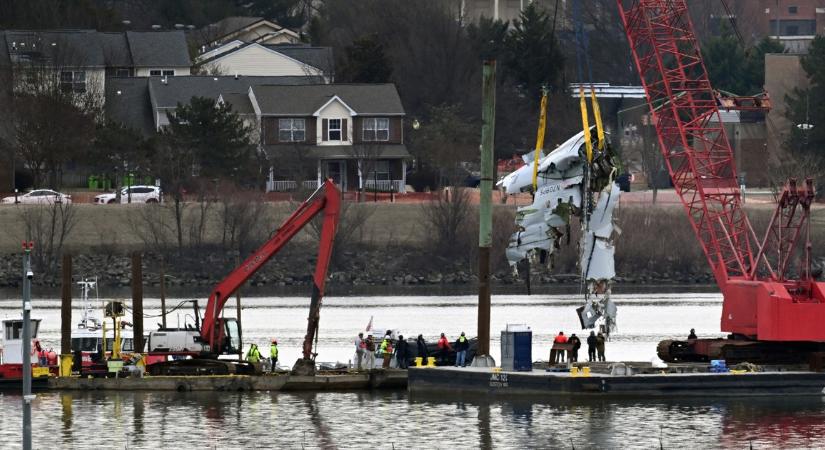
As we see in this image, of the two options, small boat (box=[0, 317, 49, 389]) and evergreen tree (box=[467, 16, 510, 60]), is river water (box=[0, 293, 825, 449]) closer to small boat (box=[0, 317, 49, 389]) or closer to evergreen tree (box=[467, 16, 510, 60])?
small boat (box=[0, 317, 49, 389])

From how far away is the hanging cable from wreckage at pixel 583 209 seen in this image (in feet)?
206

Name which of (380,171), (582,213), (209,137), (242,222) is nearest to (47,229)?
(242,222)

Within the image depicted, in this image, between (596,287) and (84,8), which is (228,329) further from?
(84,8)

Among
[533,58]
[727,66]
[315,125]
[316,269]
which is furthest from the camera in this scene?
[727,66]

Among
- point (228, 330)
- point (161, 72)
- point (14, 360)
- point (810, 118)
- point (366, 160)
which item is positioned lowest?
point (14, 360)

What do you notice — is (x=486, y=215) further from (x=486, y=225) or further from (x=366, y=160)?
(x=366, y=160)

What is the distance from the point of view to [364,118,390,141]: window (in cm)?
14188

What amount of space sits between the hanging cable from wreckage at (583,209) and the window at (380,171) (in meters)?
75.8

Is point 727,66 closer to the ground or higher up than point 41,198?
higher up

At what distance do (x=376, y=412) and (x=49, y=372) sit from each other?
11.7 meters

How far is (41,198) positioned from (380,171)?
25.5m

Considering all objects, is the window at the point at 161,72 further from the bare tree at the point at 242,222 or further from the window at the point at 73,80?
the bare tree at the point at 242,222

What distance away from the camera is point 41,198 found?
126m

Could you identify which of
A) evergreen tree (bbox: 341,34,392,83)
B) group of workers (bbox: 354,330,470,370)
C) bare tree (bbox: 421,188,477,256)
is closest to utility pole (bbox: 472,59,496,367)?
group of workers (bbox: 354,330,470,370)
